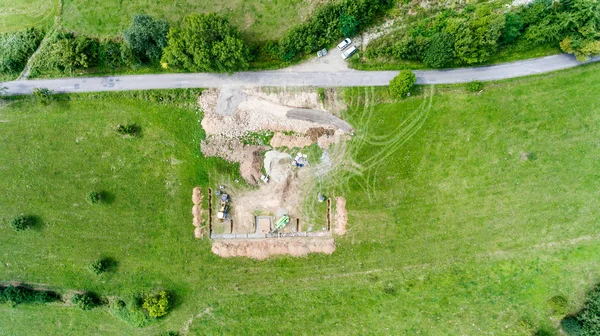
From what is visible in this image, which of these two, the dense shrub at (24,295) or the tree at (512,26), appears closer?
the tree at (512,26)

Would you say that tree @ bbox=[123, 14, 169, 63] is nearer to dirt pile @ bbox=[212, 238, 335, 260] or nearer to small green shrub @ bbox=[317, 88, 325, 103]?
small green shrub @ bbox=[317, 88, 325, 103]

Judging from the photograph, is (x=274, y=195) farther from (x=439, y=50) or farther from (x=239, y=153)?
(x=439, y=50)

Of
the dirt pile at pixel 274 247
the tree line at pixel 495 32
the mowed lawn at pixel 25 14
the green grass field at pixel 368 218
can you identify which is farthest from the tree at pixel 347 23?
the mowed lawn at pixel 25 14

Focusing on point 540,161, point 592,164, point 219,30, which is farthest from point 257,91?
point 592,164

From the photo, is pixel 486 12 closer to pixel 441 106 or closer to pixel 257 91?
pixel 441 106

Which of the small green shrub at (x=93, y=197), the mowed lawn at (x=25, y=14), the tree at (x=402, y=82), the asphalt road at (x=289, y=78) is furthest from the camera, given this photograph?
the mowed lawn at (x=25, y=14)

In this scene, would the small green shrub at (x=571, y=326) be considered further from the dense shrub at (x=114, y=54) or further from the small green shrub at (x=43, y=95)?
the small green shrub at (x=43, y=95)

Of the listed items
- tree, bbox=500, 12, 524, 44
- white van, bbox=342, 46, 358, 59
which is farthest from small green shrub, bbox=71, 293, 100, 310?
tree, bbox=500, 12, 524, 44
